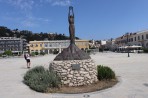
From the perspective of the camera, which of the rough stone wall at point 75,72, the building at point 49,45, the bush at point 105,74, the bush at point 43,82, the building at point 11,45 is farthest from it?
the building at point 11,45

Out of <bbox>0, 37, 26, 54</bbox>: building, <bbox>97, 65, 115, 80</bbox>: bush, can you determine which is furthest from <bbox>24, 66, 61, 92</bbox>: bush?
<bbox>0, 37, 26, 54</bbox>: building

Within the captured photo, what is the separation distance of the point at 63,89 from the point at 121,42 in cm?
11679

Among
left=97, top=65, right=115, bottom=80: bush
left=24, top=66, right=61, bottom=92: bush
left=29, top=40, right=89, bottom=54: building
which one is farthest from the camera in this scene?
left=29, top=40, right=89, bottom=54: building

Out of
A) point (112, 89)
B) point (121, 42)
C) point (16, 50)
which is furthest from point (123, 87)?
point (16, 50)

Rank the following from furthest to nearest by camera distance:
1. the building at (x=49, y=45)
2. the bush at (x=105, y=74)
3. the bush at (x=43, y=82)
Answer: the building at (x=49, y=45)
the bush at (x=105, y=74)
the bush at (x=43, y=82)

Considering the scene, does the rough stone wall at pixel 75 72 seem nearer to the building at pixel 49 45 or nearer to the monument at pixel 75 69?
the monument at pixel 75 69

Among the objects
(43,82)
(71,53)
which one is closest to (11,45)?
(71,53)

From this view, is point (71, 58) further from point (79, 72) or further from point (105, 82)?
point (105, 82)

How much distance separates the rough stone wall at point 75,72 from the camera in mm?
11812

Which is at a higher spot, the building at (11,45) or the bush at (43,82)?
the building at (11,45)

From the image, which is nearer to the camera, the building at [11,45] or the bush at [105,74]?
the bush at [105,74]

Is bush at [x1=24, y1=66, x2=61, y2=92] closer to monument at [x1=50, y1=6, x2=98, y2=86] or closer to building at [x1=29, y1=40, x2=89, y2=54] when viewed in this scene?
monument at [x1=50, y1=6, x2=98, y2=86]

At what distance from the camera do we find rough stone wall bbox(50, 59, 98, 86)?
38.8 feet

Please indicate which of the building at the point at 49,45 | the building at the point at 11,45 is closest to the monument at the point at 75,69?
Result: the building at the point at 49,45
